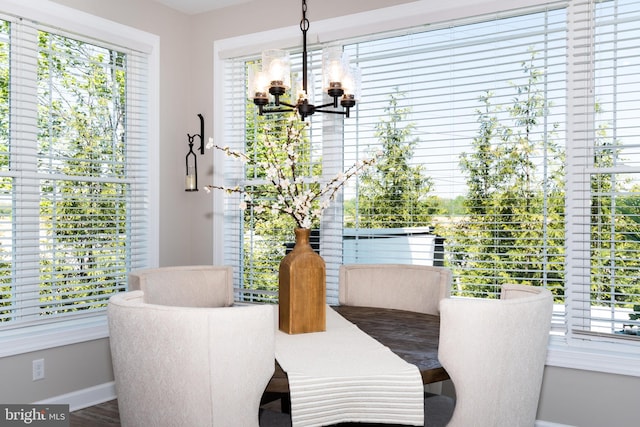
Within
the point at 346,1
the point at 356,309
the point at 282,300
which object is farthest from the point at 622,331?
the point at 346,1

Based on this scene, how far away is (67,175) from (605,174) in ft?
9.87

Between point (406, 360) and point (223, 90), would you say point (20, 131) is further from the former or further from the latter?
point (406, 360)

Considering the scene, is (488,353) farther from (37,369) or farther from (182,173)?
(182,173)

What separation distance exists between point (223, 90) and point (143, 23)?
0.68 m

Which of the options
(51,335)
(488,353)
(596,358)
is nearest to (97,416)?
(51,335)

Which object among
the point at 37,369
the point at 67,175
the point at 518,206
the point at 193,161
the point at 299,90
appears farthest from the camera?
the point at 193,161

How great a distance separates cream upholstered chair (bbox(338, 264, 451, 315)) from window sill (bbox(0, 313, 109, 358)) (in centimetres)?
164

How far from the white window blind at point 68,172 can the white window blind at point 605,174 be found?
2693 millimetres

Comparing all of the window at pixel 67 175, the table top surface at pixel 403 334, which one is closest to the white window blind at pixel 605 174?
the table top surface at pixel 403 334

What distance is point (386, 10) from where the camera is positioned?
3398mm

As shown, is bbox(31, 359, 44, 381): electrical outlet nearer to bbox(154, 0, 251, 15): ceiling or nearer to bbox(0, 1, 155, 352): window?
bbox(0, 1, 155, 352): window

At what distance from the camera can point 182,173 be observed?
13.4 ft

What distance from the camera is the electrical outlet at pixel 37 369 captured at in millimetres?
3166

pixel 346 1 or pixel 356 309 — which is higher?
pixel 346 1
